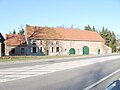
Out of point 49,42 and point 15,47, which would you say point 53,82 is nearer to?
point 15,47

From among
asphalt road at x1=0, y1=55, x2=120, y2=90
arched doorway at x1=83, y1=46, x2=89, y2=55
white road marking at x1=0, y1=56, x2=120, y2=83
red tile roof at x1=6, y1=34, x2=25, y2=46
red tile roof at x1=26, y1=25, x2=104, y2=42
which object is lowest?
asphalt road at x1=0, y1=55, x2=120, y2=90

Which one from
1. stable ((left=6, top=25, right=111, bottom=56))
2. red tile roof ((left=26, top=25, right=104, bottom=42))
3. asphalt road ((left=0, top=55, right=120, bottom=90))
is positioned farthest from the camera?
red tile roof ((left=26, top=25, right=104, bottom=42))

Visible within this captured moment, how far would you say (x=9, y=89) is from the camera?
1028 centimetres

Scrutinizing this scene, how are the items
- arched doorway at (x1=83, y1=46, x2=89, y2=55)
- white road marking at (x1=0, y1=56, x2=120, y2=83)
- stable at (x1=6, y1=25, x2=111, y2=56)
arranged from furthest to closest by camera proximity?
arched doorway at (x1=83, y1=46, x2=89, y2=55) < stable at (x1=6, y1=25, x2=111, y2=56) < white road marking at (x1=0, y1=56, x2=120, y2=83)

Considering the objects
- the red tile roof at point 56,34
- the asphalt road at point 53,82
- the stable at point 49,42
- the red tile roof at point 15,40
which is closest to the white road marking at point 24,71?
the asphalt road at point 53,82

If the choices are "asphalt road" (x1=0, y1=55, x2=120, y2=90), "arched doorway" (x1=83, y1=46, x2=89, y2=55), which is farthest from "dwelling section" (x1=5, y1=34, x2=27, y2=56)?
"asphalt road" (x1=0, y1=55, x2=120, y2=90)

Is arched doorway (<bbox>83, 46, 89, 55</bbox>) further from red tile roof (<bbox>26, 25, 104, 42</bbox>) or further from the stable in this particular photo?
red tile roof (<bbox>26, 25, 104, 42</bbox>)

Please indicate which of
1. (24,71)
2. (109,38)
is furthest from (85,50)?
(24,71)

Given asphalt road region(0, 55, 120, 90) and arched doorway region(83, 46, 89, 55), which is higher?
arched doorway region(83, 46, 89, 55)

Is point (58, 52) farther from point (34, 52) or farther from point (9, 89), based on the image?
point (9, 89)

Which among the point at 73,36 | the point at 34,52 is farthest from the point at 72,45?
the point at 34,52

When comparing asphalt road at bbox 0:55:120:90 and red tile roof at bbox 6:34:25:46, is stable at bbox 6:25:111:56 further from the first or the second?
asphalt road at bbox 0:55:120:90

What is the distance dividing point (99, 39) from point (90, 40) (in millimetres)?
6294

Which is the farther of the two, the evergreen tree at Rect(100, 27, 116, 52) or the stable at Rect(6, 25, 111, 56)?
the evergreen tree at Rect(100, 27, 116, 52)
